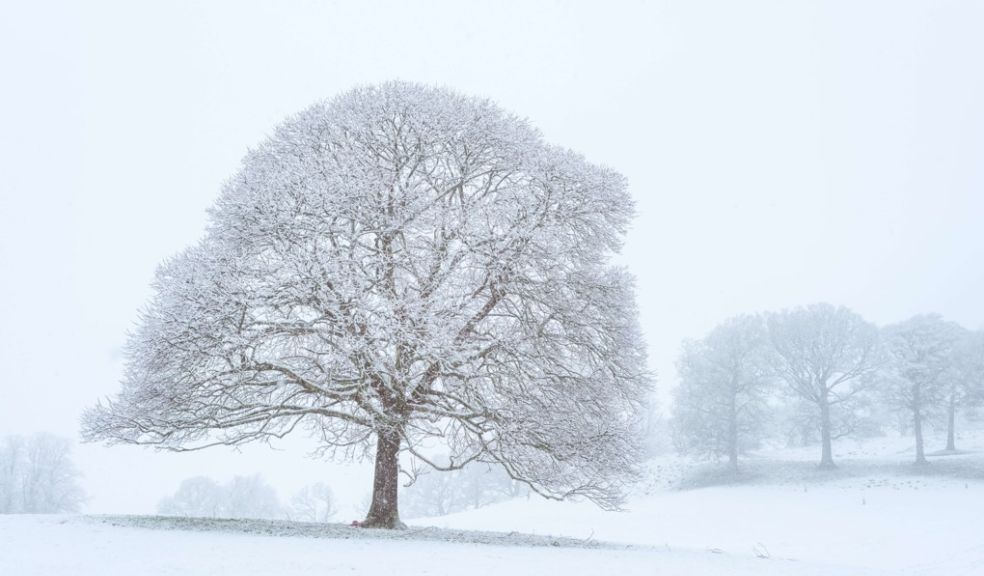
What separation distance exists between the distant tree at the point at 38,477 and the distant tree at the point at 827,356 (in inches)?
2125

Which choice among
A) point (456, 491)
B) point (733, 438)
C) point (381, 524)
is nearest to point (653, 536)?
point (381, 524)

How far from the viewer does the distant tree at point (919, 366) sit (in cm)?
4019

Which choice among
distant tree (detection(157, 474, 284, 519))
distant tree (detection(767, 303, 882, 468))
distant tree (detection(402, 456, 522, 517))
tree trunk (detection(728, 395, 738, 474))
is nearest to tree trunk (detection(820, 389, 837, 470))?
distant tree (detection(767, 303, 882, 468))

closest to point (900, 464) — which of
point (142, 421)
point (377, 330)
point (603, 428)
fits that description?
point (603, 428)

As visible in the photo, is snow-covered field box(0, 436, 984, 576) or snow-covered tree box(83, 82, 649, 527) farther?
snow-covered tree box(83, 82, 649, 527)

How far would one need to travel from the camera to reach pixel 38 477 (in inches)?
1809

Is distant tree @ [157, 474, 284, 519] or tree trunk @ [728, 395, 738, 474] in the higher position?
tree trunk @ [728, 395, 738, 474]

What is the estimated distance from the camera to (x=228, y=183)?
575 inches

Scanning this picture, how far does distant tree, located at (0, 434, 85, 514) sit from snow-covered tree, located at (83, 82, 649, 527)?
135ft

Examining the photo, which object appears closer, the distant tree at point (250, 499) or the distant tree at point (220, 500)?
the distant tree at point (250, 499)

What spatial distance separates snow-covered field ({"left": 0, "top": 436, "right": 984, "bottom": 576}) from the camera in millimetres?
9141

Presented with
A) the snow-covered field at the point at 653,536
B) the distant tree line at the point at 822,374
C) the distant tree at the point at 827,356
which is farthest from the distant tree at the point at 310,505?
the distant tree at the point at 827,356

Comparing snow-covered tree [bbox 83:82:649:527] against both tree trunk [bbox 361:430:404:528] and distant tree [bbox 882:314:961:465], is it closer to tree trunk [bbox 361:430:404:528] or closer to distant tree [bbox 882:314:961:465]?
tree trunk [bbox 361:430:404:528]

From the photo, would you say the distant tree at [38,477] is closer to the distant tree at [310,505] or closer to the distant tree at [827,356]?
the distant tree at [310,505]
